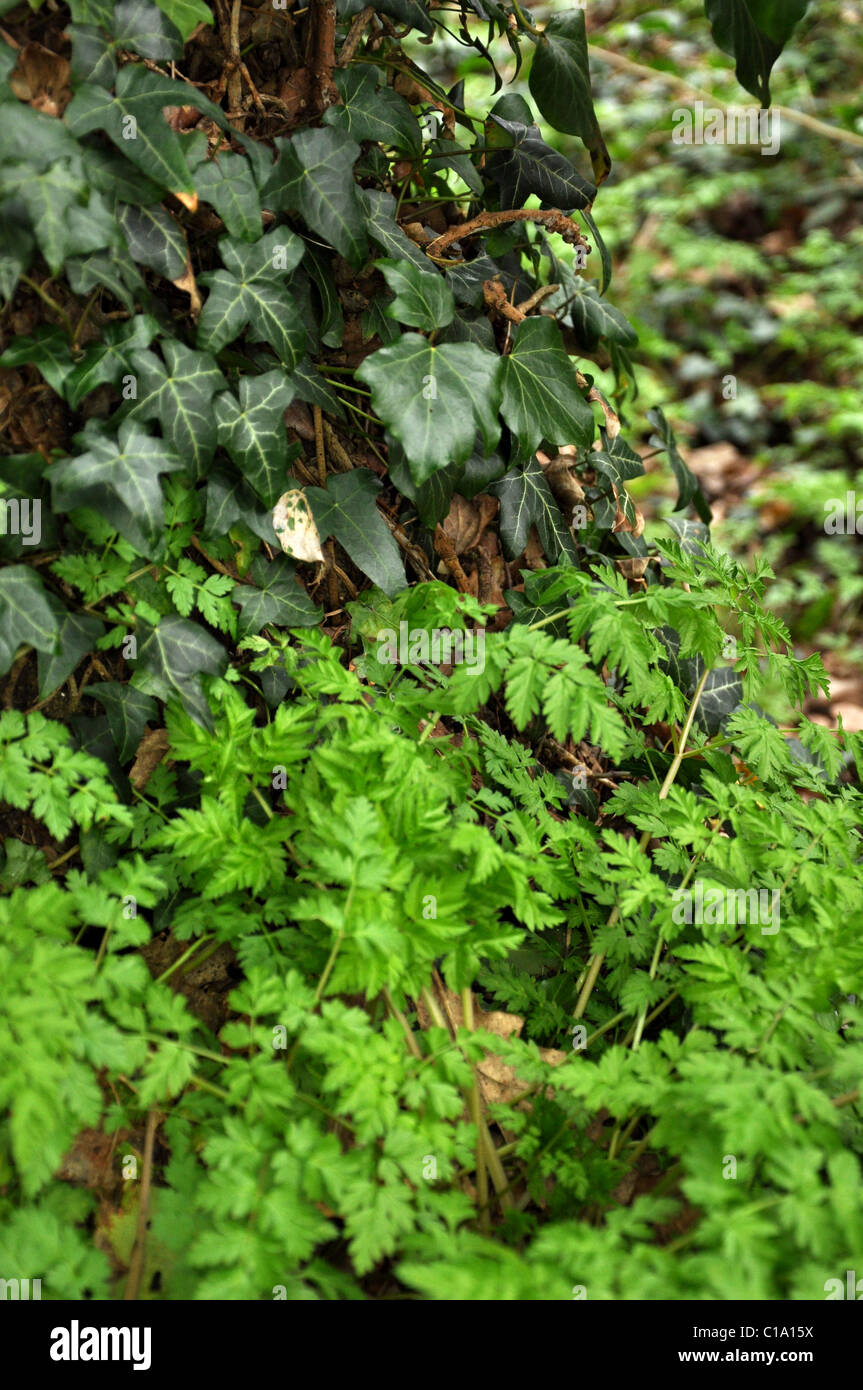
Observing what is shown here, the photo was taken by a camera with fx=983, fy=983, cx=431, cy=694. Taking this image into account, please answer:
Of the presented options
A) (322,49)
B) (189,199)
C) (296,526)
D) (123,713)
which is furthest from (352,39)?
(123,713)

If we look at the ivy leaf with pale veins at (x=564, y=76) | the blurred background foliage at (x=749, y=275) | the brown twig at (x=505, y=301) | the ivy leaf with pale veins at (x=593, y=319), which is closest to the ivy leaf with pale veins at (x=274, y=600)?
the brown twig at (x=505, y=301)

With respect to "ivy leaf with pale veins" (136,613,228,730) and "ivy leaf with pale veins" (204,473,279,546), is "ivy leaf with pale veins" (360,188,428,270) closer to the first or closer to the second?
"ivy leaf with pale veins" (204,473,279,546)

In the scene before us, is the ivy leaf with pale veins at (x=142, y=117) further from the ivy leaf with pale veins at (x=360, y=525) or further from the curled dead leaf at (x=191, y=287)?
the ivy leaf with pale veins at (x=360, y=525)

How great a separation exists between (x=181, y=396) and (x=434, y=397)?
45cm

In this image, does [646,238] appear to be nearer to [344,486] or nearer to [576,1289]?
[344,486]

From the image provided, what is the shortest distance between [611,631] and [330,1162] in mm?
895

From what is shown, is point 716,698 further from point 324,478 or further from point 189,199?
point 189,199

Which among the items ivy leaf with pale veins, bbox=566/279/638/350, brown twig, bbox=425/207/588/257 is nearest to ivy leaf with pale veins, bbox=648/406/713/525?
ivy leaf with pale veins, bbox=566/279/638/350

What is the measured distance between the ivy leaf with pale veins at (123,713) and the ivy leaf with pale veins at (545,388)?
903 mm

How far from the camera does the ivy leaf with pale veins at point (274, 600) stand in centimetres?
180

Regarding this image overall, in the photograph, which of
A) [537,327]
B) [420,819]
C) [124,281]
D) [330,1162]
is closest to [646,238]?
[537,327]

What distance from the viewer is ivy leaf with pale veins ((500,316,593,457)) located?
199cm

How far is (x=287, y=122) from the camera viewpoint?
6.14 feet

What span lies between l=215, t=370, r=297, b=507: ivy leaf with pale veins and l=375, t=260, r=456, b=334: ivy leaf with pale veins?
0.25m
